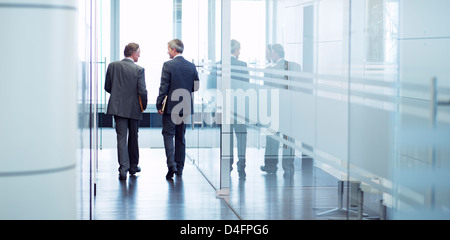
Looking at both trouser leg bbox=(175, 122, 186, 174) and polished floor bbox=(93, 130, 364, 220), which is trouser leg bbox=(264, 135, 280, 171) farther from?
trouser leg bbox=(175, 122, 186, 174)

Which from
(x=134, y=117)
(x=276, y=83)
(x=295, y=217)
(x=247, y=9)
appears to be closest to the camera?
(x=295, y=217)

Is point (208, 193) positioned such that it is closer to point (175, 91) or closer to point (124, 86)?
point (175, 91)

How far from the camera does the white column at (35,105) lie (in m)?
3.20

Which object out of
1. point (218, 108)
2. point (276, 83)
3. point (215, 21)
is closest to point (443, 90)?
point (276, 83)

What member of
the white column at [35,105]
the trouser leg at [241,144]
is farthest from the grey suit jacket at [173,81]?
the white column at [35,105]

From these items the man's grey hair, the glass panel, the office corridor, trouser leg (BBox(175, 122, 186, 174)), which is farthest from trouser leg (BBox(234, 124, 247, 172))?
the glass panel

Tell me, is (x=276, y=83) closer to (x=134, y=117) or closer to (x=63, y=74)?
(x=63, y=74)

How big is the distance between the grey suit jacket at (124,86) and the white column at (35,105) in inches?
199

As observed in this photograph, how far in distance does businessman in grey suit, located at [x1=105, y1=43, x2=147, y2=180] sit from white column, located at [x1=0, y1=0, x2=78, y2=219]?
5069 millimetres

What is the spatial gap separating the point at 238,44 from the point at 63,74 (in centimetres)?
320

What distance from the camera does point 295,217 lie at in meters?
4.59

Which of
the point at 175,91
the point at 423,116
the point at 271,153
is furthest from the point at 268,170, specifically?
the point at 175,91

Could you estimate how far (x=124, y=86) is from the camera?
847 centimetres

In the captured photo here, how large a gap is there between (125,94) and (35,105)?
205 inches
